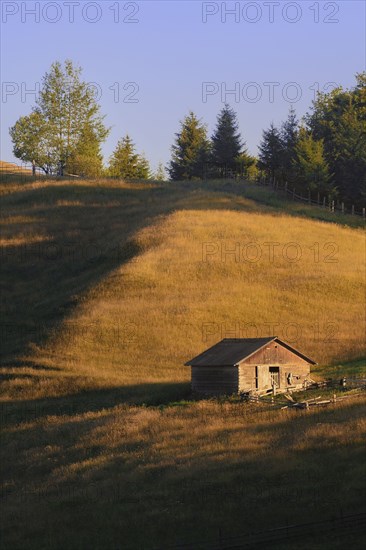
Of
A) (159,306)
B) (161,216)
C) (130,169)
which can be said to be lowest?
(159,306)

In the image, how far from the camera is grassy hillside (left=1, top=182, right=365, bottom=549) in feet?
96.1

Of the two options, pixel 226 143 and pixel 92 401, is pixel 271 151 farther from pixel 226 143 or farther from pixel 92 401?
pixel 92 401

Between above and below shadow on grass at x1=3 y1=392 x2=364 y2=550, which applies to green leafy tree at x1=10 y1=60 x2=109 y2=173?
above

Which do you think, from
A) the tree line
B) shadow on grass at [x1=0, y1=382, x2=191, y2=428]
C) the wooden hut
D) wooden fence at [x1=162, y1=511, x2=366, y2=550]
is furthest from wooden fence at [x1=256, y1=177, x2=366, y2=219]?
wooden fence at [x1=162, y1=511, x2=366, y2=550]

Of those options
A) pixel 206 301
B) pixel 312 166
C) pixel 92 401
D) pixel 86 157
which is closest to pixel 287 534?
pixel 92 401

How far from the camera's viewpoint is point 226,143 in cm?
12875

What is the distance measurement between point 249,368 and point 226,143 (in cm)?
8416

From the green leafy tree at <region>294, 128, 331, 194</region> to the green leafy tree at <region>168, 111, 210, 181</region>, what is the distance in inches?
1108

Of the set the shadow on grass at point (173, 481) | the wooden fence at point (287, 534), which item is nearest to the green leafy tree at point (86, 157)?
the shadow on grass at point (173, 481)

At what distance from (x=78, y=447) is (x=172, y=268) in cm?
3694

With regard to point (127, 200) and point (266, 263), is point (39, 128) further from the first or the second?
point (266, 263)

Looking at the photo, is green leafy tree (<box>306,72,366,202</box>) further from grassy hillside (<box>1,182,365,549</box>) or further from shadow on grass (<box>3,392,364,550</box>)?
shadow on grass (<box>3,392,364,550</box>)

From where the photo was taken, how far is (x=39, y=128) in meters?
134

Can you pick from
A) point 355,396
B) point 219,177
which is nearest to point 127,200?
point 219,177
